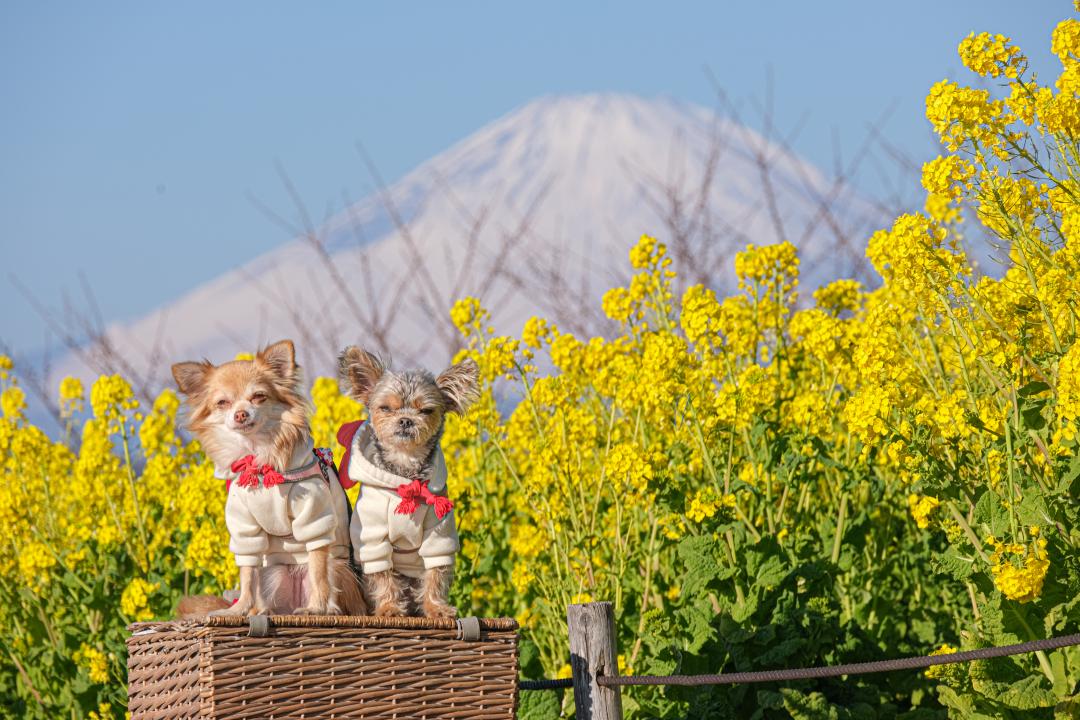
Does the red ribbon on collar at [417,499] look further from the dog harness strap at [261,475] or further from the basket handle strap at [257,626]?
the basket handle strap at [257,626]

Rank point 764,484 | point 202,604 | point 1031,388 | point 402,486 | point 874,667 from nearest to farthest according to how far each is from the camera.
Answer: point 874,667
point 402,486
point 202,604
point 1031,388
point 764,484

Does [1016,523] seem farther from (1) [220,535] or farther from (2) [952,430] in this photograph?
(1) [220,535]

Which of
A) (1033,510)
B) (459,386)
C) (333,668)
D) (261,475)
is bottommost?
(333,668)

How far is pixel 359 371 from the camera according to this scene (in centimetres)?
298

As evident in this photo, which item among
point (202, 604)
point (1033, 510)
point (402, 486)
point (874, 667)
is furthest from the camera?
point (1033, 510)

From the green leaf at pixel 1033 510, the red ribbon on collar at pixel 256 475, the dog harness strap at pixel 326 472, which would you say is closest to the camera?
the red ribbon on collar at pixel 256 475

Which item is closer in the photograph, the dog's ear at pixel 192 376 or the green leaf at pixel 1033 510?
the dog's ear at pixel 192 376

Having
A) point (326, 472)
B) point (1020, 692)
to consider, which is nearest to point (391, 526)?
point (326, 472)

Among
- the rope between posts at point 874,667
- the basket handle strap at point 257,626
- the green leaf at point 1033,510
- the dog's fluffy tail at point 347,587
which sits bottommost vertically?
the rope between posts at point 874,667

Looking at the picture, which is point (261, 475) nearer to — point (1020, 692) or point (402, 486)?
point (402, 486)

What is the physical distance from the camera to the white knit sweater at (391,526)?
115 inches

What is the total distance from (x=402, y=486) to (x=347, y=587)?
0.24m

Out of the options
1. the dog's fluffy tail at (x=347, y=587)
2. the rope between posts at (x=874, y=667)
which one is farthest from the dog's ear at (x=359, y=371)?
the rope between posts at (x=874, y=667)

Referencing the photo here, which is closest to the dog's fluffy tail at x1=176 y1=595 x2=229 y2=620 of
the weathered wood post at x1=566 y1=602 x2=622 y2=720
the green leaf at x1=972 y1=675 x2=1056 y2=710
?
the weathered wood post at x1=566 y1=602 x2=622 y2=720
